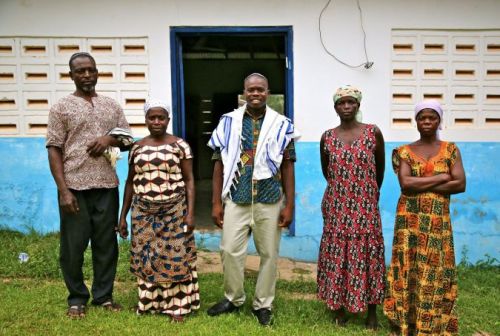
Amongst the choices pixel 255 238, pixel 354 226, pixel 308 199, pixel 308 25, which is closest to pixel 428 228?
pixel 354 226

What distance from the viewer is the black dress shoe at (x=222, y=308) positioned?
3.42m

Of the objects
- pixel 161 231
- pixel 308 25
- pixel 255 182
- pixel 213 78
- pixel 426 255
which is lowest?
pixel 426 255

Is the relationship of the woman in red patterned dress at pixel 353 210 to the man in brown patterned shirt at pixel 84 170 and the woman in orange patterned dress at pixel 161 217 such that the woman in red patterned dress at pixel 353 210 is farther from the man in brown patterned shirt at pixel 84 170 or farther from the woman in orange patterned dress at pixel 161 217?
the man in brown patterned shirt at pixel 84 170

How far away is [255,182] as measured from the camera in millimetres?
3213

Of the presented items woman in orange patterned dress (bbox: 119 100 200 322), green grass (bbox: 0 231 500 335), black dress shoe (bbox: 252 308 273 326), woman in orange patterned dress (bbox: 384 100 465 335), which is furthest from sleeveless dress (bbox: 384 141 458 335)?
woman in orange patterned dress (bbox: 119 100 200 322)

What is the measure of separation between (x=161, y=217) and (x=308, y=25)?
2930 mm

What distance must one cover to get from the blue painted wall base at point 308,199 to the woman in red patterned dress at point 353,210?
1.89 metres

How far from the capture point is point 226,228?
3.29m

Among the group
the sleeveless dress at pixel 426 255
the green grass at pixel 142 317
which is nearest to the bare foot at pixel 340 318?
the green grass at pixel 142 317

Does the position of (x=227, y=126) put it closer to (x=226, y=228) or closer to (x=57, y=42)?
(x=226, y=228)

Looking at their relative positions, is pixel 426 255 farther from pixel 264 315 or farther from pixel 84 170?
pixel 84 170

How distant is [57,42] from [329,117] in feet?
10.2

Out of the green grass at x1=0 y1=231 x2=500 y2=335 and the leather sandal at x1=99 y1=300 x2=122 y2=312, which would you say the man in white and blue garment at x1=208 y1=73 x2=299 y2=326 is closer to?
the green grass at x1=0 y1=231 x2=500 y2=335

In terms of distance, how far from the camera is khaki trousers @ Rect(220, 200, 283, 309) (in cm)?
325
